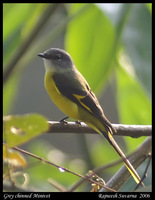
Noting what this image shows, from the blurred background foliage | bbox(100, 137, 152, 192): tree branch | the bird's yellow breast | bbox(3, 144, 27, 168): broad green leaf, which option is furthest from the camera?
the blurred background foliage

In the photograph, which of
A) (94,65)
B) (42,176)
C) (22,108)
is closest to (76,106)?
(94,65)

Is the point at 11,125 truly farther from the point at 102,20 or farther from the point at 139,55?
the point at 102,20

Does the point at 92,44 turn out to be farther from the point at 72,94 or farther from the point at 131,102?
the point at 72,94

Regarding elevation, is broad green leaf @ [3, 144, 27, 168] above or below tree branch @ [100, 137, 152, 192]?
above

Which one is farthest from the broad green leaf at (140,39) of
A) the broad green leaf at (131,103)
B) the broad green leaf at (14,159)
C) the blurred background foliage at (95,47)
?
the broad green leaf at (14,159)

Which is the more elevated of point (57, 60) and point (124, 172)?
point (57, 60)

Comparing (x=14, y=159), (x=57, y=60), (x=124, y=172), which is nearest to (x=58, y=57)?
(x=57, y=60)

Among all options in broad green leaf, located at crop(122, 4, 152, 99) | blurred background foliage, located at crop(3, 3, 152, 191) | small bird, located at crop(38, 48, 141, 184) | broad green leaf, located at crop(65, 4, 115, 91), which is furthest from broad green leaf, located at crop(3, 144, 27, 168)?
broad green leaf, located at crop(122, 4, 152, 99)

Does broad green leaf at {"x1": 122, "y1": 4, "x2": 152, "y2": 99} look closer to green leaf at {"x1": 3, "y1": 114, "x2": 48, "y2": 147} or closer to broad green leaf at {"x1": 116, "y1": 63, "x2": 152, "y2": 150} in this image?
broad green leaf at {"x1": 116, "y1": 63, "x2": 152, "y2": 150}
